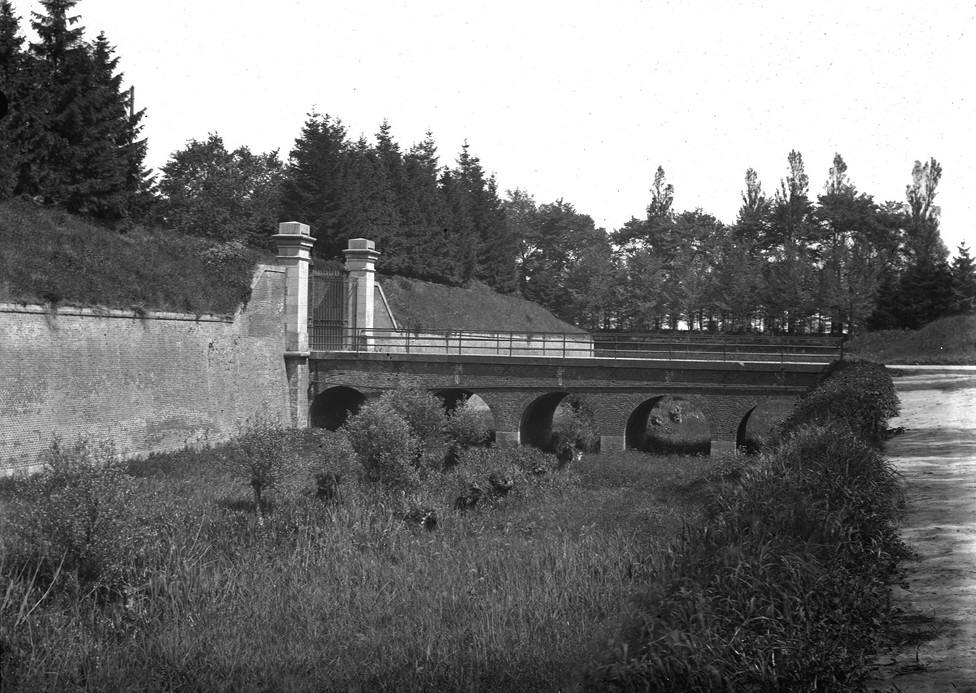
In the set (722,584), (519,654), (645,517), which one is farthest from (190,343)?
(722,584)

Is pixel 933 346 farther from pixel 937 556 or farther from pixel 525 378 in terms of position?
pixel 937 556

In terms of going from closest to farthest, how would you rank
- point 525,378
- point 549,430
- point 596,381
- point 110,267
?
1. point 110,267
2. point 596,381
3. point 525,378
4. point 549,430

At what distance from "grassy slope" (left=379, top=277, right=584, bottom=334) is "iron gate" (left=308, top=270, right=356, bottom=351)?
730 centimetres

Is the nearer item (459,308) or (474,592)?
(474,592)

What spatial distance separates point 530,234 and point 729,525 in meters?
66.2

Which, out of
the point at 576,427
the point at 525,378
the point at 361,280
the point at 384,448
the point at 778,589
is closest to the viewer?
the point at 778,589

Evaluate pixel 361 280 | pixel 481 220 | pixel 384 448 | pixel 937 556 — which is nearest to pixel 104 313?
pixel 384 448

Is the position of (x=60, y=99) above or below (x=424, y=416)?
above

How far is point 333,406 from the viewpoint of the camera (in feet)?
103

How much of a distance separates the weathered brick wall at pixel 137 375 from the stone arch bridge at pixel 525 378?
96 cm

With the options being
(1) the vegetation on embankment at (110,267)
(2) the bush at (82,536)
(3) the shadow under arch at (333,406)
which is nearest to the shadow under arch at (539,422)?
(3) the shadow under arch at (333,406)

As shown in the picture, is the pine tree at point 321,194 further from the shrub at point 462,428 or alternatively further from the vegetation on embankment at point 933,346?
the vegetation on embankment at point 933,346

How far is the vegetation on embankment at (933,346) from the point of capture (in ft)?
95.5

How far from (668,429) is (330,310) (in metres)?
16.3
